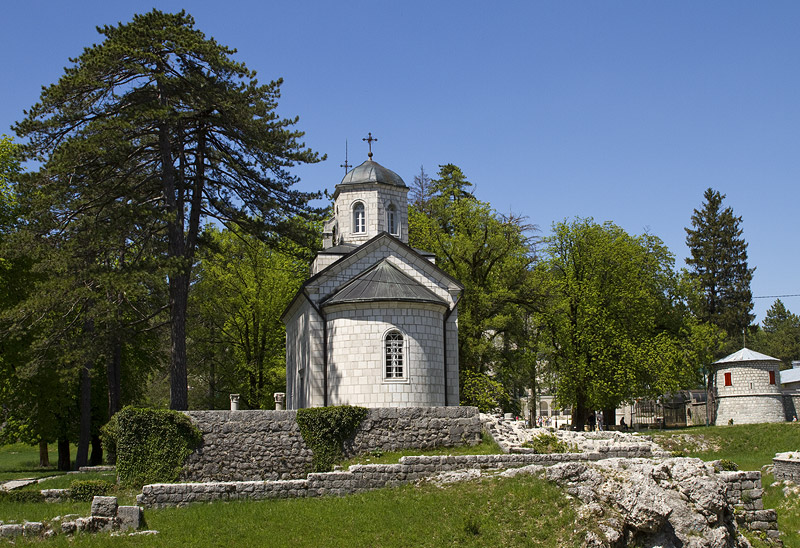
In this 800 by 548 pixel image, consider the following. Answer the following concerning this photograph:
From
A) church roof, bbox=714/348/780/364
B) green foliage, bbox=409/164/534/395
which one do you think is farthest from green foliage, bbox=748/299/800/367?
green foliage, bbox=409/164/534/395

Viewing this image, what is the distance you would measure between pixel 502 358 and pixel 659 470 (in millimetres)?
20739

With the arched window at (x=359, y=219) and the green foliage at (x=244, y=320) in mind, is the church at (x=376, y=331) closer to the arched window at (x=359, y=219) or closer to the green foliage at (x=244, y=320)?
the arched window at (x=359, y=219)

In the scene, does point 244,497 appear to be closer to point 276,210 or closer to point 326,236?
point 276,210

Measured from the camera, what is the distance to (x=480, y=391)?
31.0 meters

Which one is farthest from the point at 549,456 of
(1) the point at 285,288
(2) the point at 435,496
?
(1) the point at 285,288

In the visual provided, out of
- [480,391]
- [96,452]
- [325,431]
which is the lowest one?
[96,452]

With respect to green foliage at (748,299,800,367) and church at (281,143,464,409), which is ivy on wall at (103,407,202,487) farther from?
green foliage at (748,299,800,367)

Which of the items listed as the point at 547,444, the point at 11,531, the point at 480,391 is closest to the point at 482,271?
the point at 480,391

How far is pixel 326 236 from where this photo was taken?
3094cm

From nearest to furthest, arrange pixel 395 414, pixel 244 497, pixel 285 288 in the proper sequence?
pixel 244 497, pixel 395 414, pixel 285 288

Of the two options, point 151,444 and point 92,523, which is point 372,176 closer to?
point 151,444

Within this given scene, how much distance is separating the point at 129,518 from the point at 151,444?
5.00 meters

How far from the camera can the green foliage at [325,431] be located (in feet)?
61.6

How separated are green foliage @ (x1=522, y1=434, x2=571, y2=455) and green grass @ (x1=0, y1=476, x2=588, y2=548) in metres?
4.56
